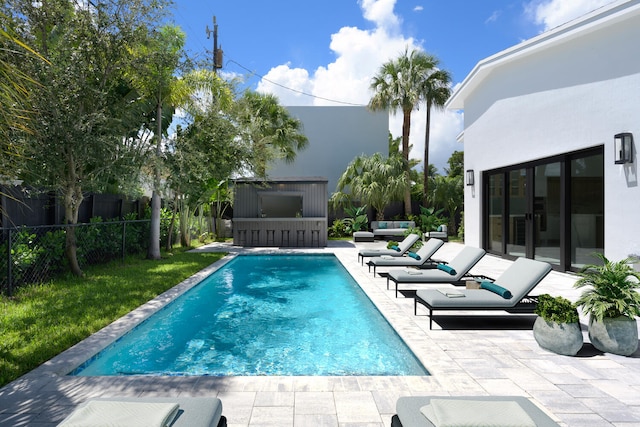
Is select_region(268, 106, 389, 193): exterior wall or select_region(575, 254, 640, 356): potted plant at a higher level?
→ select_region(268, 106, 389, 193): exterior wall

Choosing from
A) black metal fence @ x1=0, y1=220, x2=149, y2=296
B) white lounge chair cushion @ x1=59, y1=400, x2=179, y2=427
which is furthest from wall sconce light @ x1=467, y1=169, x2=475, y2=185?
white lounge chair cushion @ x1=59, y1=400, x2=179, y2=427

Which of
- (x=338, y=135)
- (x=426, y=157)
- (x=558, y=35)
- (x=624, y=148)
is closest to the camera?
(x=624, y=148)

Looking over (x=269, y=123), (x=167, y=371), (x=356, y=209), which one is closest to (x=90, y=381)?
(x=167, y=371)

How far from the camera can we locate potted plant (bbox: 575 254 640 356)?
13.3ft

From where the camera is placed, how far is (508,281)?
5.54 meters

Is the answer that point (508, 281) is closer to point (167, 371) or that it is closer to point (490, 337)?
point (490, 337)

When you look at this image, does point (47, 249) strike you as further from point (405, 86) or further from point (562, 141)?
point (405, 86)

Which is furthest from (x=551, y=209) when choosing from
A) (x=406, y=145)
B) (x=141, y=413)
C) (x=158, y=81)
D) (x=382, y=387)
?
(x=406, y=145)

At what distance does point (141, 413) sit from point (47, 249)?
7.50 meters

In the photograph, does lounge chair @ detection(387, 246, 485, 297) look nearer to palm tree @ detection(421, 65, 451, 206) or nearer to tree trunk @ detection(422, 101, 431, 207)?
tree trunk @ detection(422, 101, 431, 207)

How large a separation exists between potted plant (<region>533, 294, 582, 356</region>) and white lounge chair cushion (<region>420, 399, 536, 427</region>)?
2373mm

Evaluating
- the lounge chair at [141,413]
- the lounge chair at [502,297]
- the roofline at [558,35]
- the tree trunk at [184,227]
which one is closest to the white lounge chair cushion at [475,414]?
the lounge chair at [141,413]

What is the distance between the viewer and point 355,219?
811 inches

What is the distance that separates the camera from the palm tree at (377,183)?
19.7 metres
